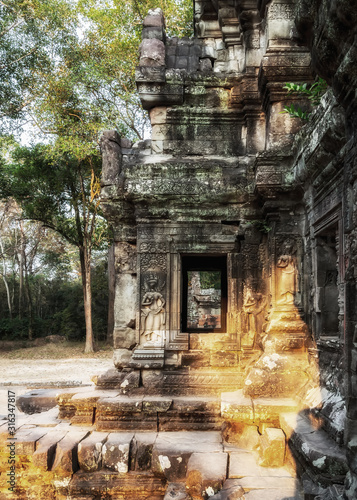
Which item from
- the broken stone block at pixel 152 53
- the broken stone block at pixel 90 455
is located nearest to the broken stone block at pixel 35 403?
the broken stone block at pixel 90 455

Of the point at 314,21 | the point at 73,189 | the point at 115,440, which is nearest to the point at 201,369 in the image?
the point at 115,440

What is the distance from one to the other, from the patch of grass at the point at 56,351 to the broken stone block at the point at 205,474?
12.7m

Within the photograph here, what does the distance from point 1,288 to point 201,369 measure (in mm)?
22167

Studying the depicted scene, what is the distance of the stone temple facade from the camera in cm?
528

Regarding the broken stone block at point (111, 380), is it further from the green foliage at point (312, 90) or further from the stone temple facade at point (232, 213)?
the green foliage at point (312, 90)

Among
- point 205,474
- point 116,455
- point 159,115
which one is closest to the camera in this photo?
point 205,474

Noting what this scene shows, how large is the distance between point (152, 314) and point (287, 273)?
1944 millimetres

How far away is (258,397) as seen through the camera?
17.1 ft

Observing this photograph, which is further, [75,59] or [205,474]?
[75,59]

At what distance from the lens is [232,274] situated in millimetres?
6453

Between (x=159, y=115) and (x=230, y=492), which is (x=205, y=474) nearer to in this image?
(x=230, y=492)

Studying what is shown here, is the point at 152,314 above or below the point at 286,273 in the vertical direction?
below

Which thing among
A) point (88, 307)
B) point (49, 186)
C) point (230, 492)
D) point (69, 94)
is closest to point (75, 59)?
point (69, 94)

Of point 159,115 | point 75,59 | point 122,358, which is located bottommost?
point 122,358
